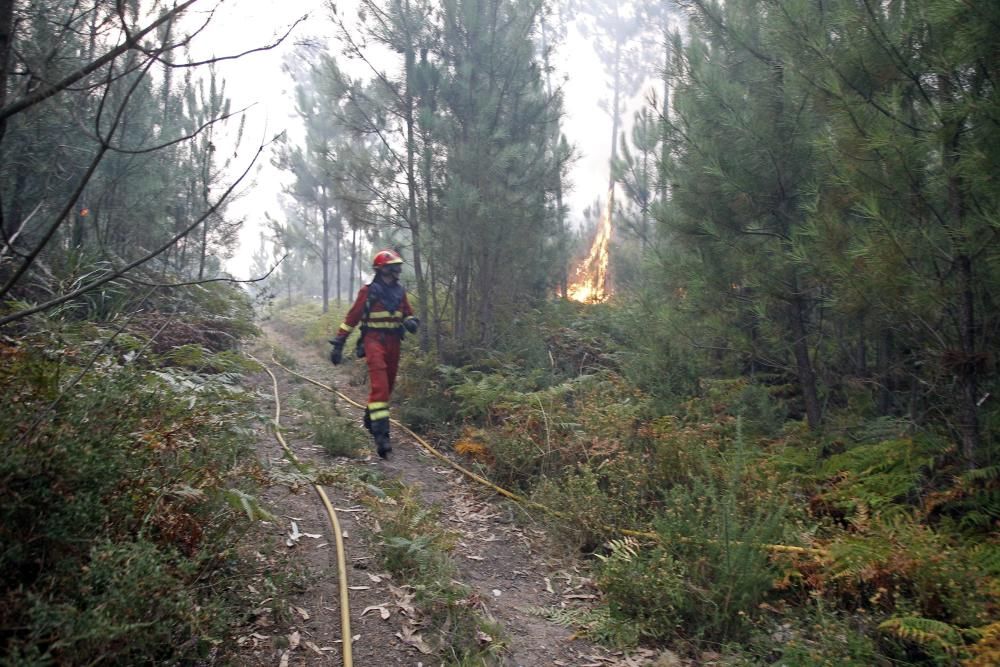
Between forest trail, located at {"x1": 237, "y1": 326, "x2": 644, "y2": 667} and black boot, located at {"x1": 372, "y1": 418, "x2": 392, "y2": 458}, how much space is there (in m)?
0.21

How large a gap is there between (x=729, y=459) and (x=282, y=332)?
1996 cm

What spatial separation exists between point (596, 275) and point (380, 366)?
9.45 m

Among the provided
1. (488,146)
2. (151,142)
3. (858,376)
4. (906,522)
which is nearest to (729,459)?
(906,522)

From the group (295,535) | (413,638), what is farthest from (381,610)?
(295,535)

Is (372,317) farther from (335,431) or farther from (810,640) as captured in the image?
(810,640)

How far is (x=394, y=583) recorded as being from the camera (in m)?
4.27

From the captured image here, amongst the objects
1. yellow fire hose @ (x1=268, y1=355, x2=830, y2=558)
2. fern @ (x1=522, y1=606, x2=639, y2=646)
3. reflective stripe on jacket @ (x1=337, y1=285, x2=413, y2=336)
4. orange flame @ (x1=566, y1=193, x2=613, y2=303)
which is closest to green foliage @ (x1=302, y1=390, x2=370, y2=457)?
yellow fire hose @ (x1=268, y1=355, x2=830, y2=558)

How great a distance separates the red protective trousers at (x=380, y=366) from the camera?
24.1ft

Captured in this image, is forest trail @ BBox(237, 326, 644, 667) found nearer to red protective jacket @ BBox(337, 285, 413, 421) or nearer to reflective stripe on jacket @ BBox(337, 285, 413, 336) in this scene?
red protective jacket @ BBox(337, 285, 413, 421)

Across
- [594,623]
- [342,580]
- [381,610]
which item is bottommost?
[594,623]

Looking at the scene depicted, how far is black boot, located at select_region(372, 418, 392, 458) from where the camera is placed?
23.8 ft

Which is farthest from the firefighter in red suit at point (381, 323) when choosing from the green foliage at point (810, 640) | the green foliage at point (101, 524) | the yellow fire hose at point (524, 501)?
the green foliage at point (810, 640)

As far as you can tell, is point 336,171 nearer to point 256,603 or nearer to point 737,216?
point 737,216

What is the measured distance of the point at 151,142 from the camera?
10.9m
